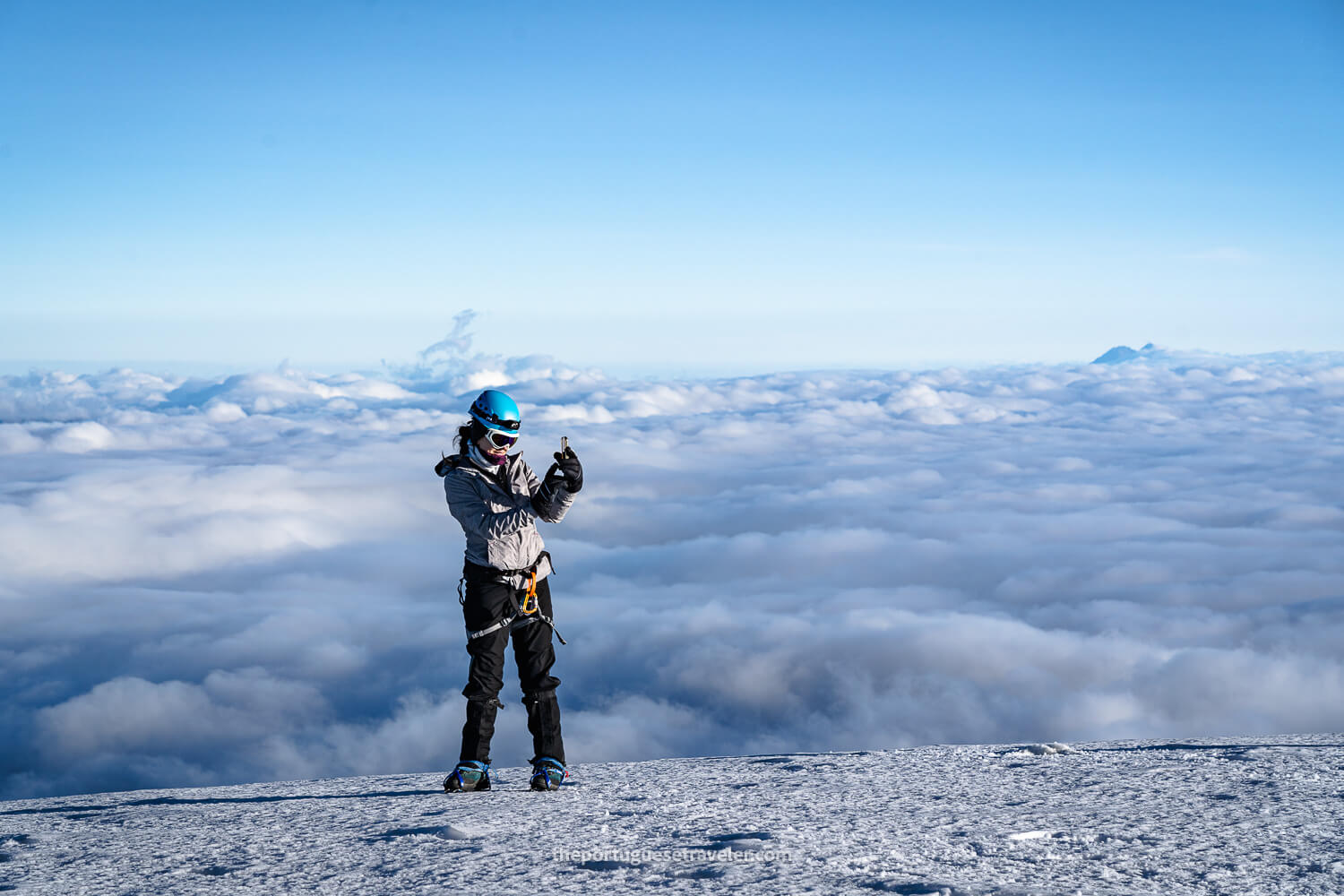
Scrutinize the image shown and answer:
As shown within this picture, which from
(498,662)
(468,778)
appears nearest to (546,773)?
(468,778)

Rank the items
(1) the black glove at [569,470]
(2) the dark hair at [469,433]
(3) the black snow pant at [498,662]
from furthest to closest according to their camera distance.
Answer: (3) the black snow pant at [498,662] < (2) the dark hair at [469,433] < (1) the black glove at [569,470]

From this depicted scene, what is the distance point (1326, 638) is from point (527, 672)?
203 meters

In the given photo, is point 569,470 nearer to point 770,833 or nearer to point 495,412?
point 495,412

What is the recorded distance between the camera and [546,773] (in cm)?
598

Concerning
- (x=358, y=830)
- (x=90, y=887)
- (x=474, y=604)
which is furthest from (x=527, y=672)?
(x=90, y=887)

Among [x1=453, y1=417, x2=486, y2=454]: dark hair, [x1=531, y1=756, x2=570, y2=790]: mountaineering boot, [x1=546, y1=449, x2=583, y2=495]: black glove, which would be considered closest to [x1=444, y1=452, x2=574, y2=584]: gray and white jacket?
[x1=453, y1=417, x2=486, y2=454]: dark hair

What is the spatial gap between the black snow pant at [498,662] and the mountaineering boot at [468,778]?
0.05 m

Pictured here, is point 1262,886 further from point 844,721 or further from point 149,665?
point 149,665

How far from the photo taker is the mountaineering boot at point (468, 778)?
596 centimetres

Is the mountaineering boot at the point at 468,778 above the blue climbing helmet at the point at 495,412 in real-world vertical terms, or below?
below

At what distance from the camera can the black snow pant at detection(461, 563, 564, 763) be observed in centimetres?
591

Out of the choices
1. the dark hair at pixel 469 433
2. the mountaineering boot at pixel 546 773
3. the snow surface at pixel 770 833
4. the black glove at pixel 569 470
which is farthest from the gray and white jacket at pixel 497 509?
the snow surface at pixel 770 833

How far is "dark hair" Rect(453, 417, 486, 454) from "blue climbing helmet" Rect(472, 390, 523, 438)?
3 cm

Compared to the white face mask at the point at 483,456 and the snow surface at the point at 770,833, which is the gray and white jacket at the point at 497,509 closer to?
the white face mask at the point at 483,456
